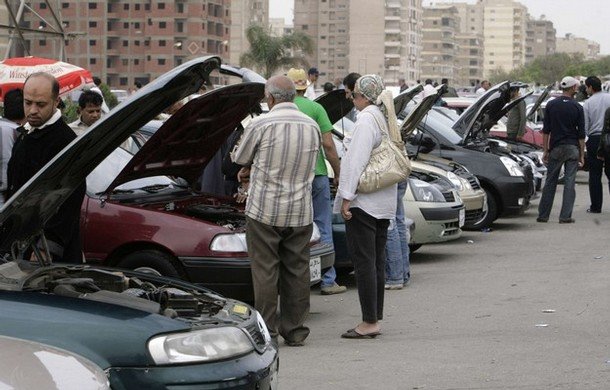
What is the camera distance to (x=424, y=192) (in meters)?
14.2

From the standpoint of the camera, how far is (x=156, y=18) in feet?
507

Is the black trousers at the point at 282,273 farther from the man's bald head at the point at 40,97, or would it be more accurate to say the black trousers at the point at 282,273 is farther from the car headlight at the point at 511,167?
the car headlight at the point at 511,167

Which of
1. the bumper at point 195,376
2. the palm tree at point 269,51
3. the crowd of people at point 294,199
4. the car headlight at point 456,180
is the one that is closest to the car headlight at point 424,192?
the car headlight at point 456,180

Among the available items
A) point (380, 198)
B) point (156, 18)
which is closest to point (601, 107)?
point (380, 198)

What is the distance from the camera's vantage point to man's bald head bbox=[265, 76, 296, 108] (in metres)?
8.90

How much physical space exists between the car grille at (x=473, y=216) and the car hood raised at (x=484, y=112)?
175 centimetres

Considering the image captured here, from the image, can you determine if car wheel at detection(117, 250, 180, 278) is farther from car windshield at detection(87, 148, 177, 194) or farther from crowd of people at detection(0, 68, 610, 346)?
crowd of people at detection(0, 68, 610, 346)

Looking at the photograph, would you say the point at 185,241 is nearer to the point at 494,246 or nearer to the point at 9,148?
the point at 9,148

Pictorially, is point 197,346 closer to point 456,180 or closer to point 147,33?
point 456,180

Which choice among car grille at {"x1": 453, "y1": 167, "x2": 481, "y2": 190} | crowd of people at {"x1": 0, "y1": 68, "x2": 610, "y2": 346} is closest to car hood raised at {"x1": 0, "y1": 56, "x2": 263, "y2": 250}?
crowd of people at {"x1": 0, "y1": 68, "x2": 610, "y2": 346}

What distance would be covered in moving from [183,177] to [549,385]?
4013 mm

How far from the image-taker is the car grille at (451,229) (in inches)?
559

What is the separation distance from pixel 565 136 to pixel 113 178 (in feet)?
31.2

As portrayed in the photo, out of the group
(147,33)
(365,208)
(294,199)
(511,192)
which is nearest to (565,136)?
(511,192)
